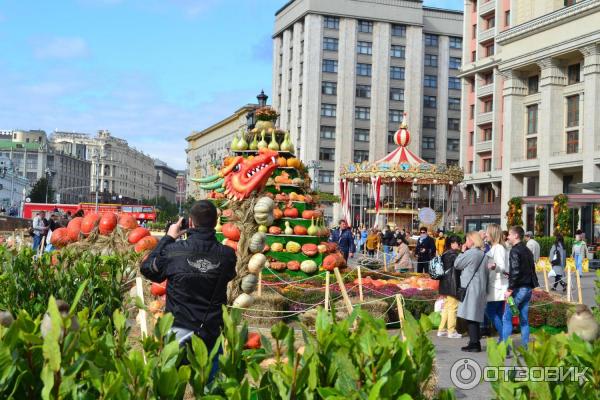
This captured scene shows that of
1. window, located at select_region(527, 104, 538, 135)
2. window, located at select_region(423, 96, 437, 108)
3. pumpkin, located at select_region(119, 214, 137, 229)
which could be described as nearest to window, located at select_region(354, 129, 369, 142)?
window, located at select_region(423, 96, 437, 108)

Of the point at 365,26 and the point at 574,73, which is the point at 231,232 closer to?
the point at 574,73

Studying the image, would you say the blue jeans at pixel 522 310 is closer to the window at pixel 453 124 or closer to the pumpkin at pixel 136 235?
the pumpkin at pixel 136 235

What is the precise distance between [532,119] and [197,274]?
5036 cm

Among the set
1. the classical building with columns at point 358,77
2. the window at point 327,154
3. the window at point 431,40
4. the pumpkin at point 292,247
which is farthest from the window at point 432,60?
the pumpkin at point 292,247

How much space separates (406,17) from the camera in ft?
265

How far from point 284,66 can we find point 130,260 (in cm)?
7627

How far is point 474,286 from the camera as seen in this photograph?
10.2 metres

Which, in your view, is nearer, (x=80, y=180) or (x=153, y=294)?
(x=153, y=294)

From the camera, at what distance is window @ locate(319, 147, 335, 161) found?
257ft

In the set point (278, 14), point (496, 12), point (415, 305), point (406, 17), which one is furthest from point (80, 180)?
point (415, 305)

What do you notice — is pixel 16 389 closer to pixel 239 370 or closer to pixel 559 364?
pixel 239 370

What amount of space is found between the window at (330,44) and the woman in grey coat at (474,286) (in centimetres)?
A: 6968

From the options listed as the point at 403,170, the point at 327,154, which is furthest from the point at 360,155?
the point at 403,170

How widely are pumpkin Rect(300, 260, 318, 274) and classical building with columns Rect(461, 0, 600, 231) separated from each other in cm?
2741
